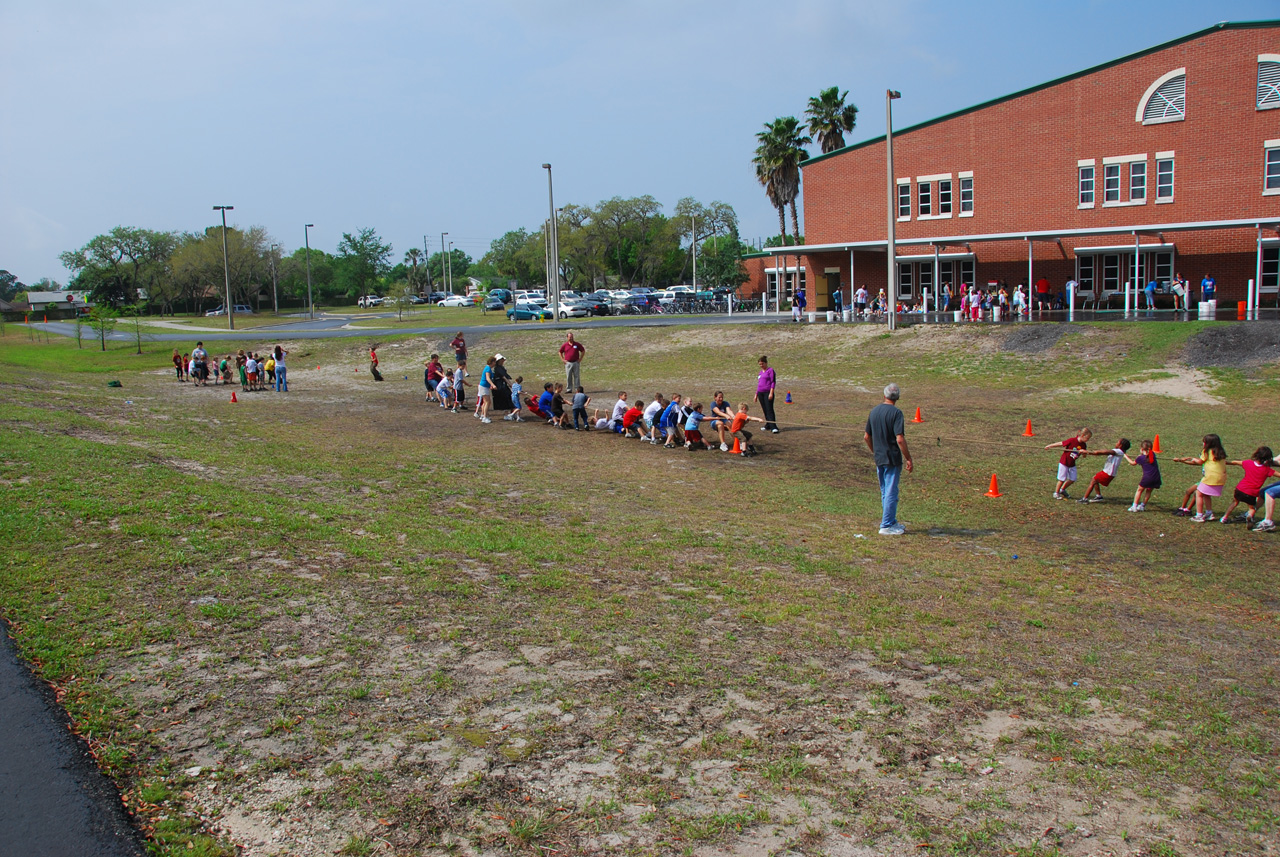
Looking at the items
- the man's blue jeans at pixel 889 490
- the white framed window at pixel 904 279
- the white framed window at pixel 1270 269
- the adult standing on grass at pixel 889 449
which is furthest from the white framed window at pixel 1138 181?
the man's blue jeans at pixel 889 490

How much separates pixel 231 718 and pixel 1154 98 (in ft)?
141

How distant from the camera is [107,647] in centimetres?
660

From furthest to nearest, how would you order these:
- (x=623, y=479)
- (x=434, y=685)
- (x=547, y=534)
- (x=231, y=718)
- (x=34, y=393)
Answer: (x=34, y=393)
(x=623, y=479)
(x=547, y=534)
(x=434, y=685)
(x=231, y=718)

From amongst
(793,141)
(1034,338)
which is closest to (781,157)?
(793,141)

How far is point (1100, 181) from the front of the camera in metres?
39.2

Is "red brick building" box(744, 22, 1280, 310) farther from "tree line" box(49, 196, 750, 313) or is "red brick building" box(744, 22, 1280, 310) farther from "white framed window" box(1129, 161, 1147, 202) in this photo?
"tree line" box(49, 196, 750, 313)

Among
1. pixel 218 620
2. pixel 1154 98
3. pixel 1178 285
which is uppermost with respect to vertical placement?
pixel 1154 98

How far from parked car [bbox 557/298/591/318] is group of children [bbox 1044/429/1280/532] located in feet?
153

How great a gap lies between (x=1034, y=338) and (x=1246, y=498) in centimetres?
1973

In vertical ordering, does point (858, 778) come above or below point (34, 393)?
below

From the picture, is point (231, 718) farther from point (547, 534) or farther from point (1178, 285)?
point (1178, 285)

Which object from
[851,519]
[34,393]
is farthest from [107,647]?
[34,393]

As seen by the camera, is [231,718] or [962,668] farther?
[962,668]

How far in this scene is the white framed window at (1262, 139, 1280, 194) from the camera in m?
35.5
